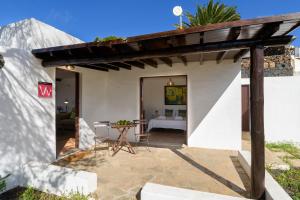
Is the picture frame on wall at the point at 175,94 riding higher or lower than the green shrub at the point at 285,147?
higher

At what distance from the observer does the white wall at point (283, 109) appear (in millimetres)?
5812

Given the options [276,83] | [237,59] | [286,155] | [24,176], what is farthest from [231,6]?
[24,176]

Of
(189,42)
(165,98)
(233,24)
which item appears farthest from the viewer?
(165,98)

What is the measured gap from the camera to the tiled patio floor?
3.03 metres

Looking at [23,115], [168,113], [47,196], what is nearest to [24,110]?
[23,115]

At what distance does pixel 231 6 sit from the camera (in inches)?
357

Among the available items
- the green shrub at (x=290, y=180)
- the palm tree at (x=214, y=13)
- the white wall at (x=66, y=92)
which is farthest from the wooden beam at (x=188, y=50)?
the palm tree at (x=214, y=13)

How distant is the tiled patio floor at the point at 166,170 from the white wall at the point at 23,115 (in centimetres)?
76

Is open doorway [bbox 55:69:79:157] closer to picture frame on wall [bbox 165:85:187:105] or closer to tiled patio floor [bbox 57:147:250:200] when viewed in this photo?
tiled patio floor [bbox 57:147:250:200]

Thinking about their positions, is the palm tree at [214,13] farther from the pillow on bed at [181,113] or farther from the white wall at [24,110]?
the white wall at [24,110]

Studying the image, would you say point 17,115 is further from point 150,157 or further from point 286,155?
point 286,155

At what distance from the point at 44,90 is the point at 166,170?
320 cm

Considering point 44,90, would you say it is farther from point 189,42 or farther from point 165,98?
point 165,98

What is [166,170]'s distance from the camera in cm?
377
